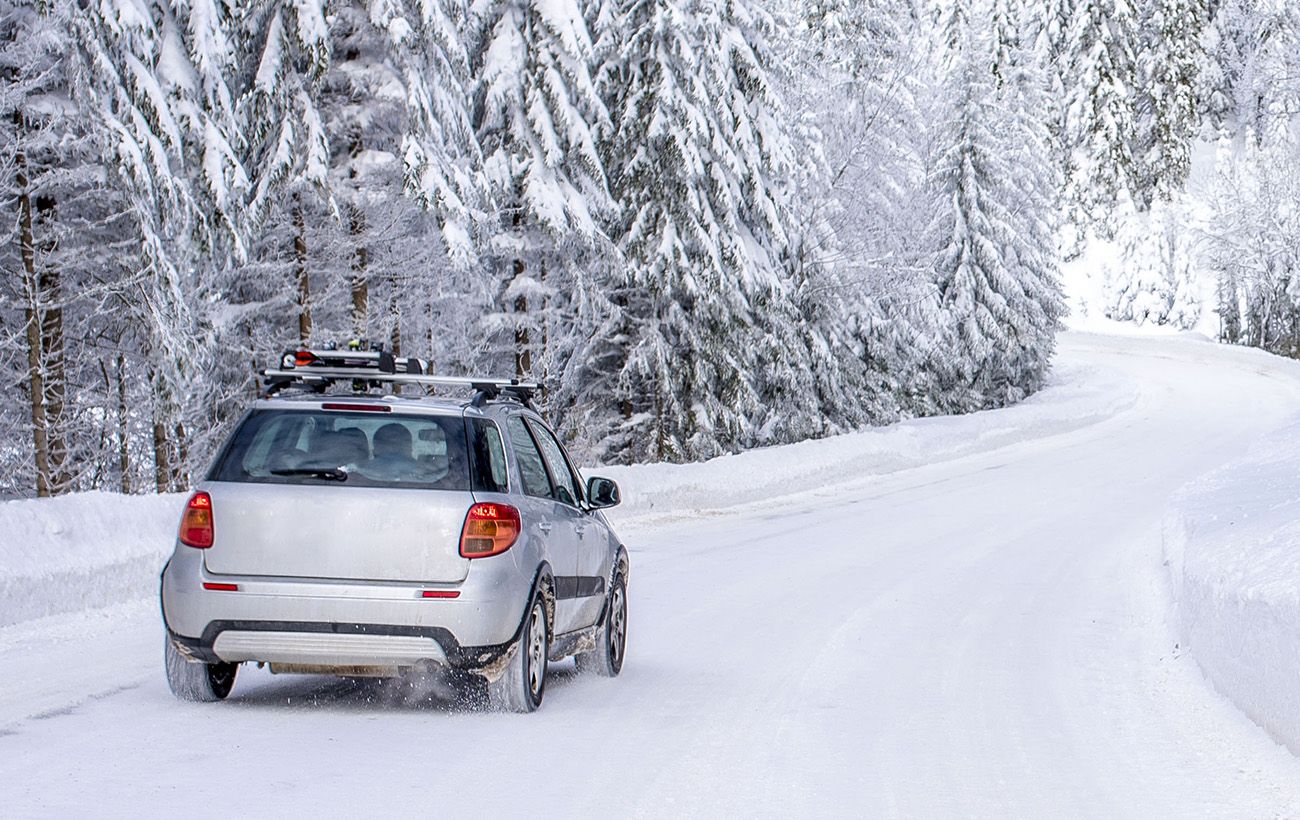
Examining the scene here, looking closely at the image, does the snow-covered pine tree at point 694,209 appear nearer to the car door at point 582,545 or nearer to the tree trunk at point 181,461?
the tree trunk at point 181,461

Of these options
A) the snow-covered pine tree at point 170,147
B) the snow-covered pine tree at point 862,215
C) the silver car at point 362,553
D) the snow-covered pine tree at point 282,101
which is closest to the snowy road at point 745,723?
the silver car at point 362,553

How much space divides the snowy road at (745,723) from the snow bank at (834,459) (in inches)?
285

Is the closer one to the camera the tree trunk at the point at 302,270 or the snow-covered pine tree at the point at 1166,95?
the tree trunk at the point at 302,270

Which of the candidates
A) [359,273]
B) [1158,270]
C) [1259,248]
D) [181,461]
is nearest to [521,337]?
[359,273]

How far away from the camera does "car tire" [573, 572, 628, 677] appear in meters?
9.62

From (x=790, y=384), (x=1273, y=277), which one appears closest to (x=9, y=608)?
(x=790, y=384)

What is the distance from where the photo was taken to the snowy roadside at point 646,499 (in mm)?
11906

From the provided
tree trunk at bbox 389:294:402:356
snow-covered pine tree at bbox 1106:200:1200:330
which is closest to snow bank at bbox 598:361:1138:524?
tree trunk at bbox 389:294:402:356

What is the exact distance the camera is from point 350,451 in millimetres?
7883

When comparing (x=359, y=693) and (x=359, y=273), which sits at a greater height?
(x=359, y=273)

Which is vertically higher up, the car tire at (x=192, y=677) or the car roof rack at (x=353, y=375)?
the car roof rack at (x=353, y=375)

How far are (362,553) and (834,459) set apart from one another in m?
23.0

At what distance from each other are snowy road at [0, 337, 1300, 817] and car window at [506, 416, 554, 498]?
3.98 ft

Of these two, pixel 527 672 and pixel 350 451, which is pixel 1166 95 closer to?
pixel 527 672
